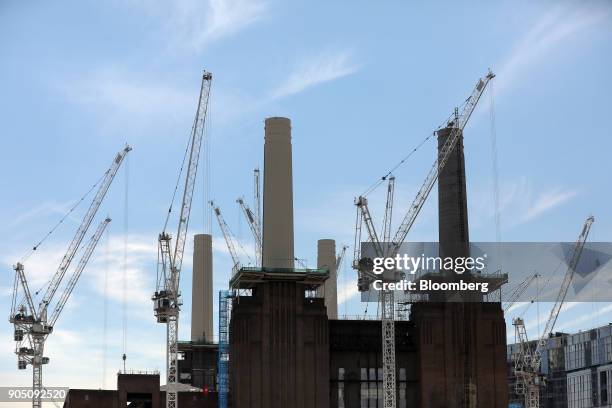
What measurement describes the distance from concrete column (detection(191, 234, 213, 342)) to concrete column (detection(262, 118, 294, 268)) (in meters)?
51.3

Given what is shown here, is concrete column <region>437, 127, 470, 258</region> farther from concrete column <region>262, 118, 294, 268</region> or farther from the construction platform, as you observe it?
concrete column <region>262, 118, 294, 268</region>

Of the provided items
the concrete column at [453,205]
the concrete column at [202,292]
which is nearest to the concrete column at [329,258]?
the concrete column at [202,292]

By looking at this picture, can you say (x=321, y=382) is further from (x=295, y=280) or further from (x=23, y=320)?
(x=23, y=320)

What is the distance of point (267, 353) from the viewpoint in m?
136

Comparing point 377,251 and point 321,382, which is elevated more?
point 377,251

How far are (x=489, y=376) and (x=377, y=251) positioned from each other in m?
22.5

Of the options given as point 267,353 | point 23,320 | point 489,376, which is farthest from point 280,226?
point 23,320

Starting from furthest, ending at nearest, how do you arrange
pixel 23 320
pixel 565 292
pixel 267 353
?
pixel 565 292 < pixel 23 320 < pixel 267 353

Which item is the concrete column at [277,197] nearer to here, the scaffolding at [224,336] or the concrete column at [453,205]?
the scaffolding at [224,336]

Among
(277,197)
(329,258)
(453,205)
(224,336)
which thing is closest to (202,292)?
(329,258)

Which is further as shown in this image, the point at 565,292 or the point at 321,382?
the point at 565,292

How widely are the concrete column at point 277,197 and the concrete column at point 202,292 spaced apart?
51265 millimetres

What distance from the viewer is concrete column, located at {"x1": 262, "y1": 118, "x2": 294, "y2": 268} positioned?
140250 mm

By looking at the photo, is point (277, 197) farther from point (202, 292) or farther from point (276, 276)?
point (202, 292)
